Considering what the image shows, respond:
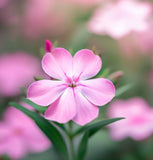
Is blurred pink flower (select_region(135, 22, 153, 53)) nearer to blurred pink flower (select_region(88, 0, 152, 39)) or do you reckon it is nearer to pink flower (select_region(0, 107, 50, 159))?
blurred pink flower (select_region(88, 0, 152, 39))

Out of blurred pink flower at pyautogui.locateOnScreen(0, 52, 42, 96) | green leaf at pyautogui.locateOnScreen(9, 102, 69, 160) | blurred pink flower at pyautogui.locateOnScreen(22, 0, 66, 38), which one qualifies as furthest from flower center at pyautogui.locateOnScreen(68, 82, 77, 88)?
blurred pink flower at pyautogui.locateOnScreen(22, 0, 66, 38)

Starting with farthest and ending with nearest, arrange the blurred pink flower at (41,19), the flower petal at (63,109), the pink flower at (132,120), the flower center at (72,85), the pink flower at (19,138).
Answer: the blurred pink flower at (41,19) → the pink flower at (132,120) → the pink flower at (19,138) → the flower center at (72,85) → the flower petal at (63,109)

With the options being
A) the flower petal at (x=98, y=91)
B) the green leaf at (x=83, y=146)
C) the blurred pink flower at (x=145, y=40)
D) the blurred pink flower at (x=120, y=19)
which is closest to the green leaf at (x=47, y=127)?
the green leaf at (x=83, y=146)

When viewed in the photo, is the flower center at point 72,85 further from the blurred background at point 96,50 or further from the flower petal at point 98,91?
the blurred background at point 96,50

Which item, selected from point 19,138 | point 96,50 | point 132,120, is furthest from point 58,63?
point 132,120

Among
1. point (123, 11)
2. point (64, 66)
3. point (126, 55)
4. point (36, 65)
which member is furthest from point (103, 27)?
point (64, 66)

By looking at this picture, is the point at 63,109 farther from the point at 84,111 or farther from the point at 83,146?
the point at 83,146
